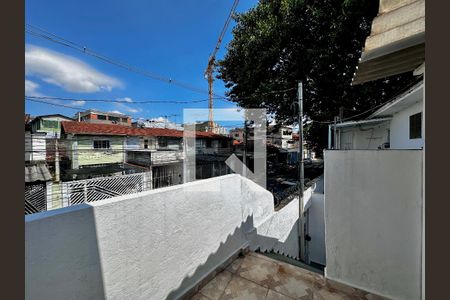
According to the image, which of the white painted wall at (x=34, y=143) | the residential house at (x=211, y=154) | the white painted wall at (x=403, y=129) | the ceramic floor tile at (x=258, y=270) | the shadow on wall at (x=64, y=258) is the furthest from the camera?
the residential house at (x=211, y=154)

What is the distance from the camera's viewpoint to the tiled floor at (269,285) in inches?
101

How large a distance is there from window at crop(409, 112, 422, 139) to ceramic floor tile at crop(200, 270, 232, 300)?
640 cm

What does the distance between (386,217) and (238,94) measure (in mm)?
11158

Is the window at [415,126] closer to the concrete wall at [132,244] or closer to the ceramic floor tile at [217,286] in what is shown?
the concrete wall at [132,244]

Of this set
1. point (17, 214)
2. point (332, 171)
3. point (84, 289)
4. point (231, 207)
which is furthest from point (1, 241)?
point (332, 171)

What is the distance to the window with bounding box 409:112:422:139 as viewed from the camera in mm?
5315

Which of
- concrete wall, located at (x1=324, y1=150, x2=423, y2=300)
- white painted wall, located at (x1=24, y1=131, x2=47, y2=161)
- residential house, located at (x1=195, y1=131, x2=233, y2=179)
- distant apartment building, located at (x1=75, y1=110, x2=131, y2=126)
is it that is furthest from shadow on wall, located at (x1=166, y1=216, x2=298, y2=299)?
distant apartment building, located at (x1=75, y1=110, x2=131, y2=126)

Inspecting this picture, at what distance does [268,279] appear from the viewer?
2861 mm

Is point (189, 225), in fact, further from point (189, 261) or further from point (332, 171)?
point (332, 171)

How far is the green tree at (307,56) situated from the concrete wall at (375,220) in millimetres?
5040

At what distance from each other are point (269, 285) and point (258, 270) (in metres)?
0.36

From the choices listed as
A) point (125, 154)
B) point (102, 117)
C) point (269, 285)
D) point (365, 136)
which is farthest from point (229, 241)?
point (102, 117)

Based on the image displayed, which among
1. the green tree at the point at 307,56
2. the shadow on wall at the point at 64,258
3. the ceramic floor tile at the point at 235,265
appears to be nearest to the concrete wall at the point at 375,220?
the ceramic floor tile at the point at 235,265

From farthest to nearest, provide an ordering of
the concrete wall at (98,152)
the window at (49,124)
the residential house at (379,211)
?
the window at (49,124) → the concrete wall at (98,152) → the residential house at (379,211)
